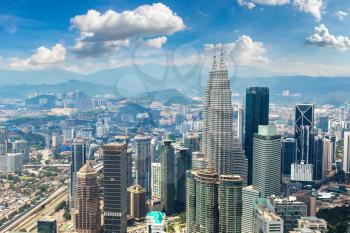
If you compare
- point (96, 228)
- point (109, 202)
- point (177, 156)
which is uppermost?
point (177, 156)

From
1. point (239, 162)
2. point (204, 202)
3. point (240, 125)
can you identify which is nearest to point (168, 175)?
point (239, 162)

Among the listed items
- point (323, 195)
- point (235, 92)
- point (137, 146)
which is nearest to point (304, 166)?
point (323, 195)

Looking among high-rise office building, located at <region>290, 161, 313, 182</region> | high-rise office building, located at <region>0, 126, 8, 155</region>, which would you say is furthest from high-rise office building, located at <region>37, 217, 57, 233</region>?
high-rise office building, located at <region>290, 161, 313, 182</region>

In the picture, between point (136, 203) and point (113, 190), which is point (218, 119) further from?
point (113, 190)

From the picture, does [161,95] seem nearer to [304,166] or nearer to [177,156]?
[177,156]

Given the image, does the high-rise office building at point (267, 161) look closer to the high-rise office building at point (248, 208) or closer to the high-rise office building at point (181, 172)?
the high-rise office building at point (181, 172)

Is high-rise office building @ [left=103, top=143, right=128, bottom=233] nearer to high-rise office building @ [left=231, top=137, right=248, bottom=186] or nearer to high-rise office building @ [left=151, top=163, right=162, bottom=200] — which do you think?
high-rise office building @ [left=151, top=163, right=162, bottom=200]
